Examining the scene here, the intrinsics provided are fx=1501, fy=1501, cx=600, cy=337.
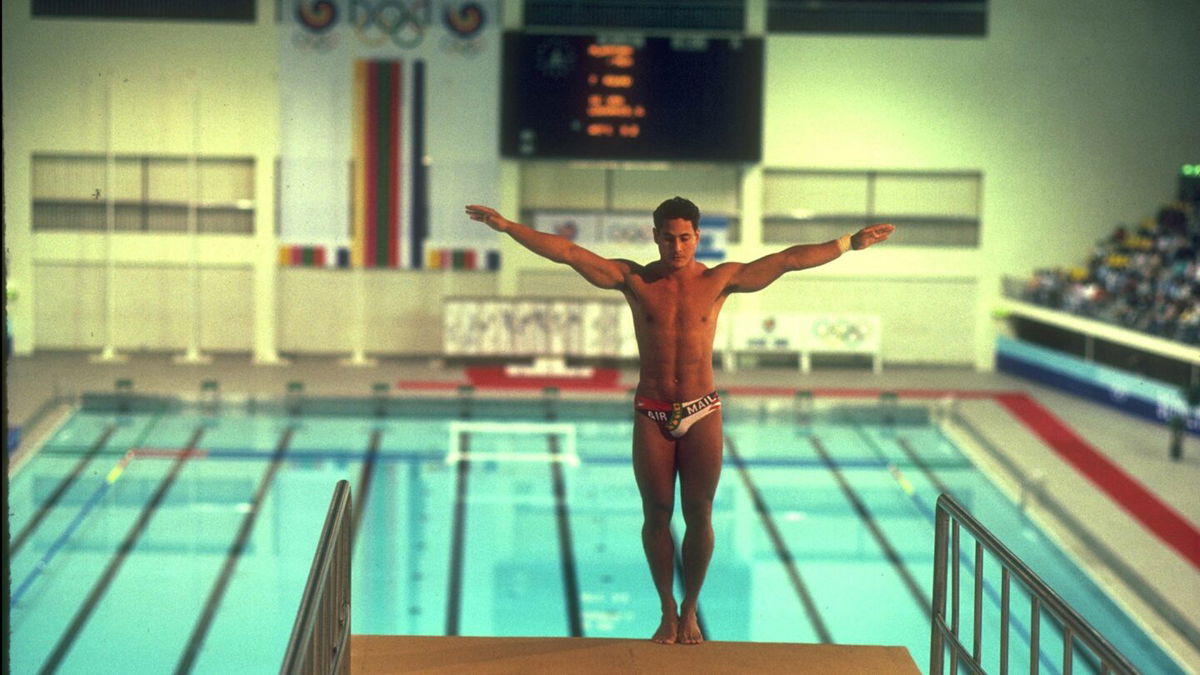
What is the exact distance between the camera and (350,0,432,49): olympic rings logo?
18281 mm

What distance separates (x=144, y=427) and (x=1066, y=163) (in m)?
11.6

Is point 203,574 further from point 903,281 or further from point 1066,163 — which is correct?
point 1066,163

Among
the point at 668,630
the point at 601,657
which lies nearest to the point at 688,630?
the point at 668,630

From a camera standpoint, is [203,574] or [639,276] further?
[203,574]

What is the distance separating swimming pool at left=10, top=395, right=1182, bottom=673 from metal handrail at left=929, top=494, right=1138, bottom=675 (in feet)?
14.7

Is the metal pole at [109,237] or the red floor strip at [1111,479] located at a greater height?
the metal pole at [109,237]

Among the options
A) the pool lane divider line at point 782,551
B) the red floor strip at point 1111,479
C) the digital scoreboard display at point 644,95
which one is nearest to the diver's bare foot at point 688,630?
the pool lane divider line at point 782,551

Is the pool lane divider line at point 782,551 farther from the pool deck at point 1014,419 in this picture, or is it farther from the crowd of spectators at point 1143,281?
the crowd of spectators at point 1143,281

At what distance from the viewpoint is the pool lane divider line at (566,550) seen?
9336 millimetres

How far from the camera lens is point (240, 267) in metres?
18.8

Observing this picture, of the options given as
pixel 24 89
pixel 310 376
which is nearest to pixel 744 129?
pixel 310 376

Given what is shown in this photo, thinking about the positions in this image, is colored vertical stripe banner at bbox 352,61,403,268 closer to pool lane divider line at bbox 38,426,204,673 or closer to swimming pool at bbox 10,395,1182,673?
swimming pool at bbox 10,395,1182,673

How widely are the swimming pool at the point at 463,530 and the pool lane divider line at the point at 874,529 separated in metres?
0.02

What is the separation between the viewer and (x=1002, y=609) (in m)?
3.71
